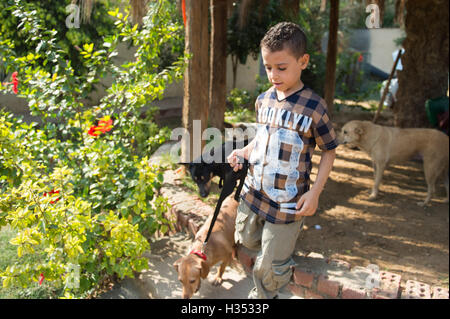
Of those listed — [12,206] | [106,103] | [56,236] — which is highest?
[106,103]

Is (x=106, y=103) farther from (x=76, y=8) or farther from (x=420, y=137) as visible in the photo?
(x=420, y=137)

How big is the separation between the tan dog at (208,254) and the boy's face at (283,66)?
1.48m

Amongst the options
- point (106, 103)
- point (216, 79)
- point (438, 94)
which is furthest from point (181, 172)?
point (438, 94)

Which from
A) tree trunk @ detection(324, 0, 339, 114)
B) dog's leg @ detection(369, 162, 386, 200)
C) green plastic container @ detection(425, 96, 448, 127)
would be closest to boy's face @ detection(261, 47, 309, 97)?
dog's leg @ detection(369, 162, 386, 200)

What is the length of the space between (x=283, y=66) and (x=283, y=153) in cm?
43

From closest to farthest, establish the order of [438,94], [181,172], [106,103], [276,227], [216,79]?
[276,227], [106,103], [181,172], [216,79], [438,94]

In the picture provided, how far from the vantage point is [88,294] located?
329 cm

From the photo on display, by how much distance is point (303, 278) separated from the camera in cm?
303

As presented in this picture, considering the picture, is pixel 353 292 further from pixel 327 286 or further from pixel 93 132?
pixel 93 132

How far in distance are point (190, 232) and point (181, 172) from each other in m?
1.00

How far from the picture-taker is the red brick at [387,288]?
108 inches

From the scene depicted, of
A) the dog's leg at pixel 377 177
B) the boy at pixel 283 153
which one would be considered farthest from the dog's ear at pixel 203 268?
the dog's leg at pixel 377 177

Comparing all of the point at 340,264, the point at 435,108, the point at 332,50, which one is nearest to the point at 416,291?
the point at 340,264

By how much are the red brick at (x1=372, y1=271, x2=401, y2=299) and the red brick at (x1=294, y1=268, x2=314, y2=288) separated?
1.54ft
